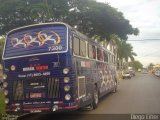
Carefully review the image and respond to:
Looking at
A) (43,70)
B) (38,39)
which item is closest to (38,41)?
(38,39)

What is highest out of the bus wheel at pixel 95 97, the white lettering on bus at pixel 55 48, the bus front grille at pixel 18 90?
the white lettering on bus at pixel 55 48

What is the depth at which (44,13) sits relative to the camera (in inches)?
865

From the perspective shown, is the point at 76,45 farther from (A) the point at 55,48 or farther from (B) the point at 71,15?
(B) the point at 71,15

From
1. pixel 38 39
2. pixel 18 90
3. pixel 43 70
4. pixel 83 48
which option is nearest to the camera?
pixel 43 70

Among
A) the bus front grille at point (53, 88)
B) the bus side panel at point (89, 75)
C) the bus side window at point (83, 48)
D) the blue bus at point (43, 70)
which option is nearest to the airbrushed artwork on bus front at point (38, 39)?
the blue bus at point (43, 70)

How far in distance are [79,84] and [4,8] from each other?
13.7 metres

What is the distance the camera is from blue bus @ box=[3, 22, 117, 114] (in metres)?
10.0

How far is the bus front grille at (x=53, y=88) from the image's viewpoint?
1004 centimetres

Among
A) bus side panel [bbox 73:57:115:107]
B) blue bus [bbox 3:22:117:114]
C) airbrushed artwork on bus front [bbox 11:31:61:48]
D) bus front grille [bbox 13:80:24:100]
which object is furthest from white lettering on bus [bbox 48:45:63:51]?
bus front grille [bbox 13:80:24:100]

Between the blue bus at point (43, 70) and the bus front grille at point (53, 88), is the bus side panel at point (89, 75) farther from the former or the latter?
the bus front grille at point (53, 88)

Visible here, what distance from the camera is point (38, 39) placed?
10.6m

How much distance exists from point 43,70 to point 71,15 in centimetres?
1494

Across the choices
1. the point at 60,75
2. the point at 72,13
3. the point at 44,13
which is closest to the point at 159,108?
the point at 60,75

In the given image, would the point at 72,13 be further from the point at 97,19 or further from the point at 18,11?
the point at 18,11
